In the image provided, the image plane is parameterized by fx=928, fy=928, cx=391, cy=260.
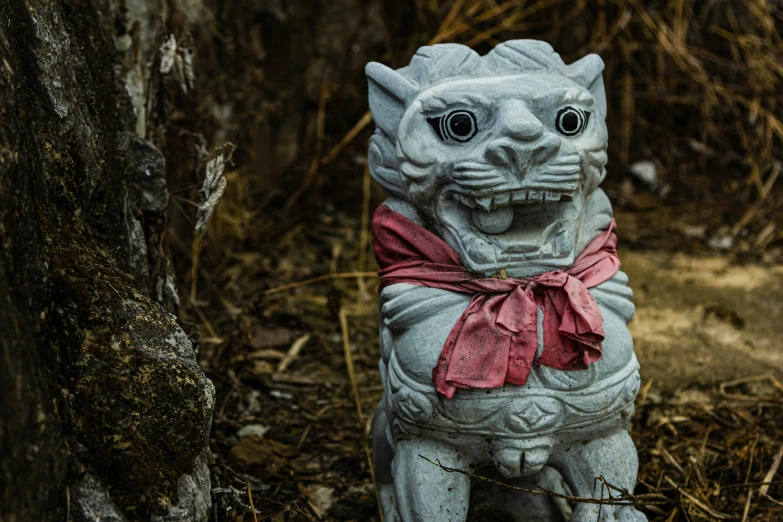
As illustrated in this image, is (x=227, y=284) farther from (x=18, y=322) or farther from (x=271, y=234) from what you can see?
(x=18, y=322)

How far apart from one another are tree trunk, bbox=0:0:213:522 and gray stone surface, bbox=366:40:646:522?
1.49ft

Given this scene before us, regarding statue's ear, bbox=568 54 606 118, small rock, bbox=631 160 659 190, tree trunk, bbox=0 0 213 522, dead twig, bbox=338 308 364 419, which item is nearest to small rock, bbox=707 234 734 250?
small rock, bbox=631 160 659 190

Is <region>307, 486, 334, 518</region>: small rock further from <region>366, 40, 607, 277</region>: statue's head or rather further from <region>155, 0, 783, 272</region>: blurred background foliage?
<region>155, 0, 783, 272</region>: blurred background foliage

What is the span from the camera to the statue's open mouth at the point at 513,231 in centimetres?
198

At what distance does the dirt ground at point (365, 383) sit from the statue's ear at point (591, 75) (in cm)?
101

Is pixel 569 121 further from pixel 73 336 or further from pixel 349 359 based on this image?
pixel 349 359

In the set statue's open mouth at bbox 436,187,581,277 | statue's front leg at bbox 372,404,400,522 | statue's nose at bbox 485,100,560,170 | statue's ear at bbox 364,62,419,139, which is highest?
statue's ear at bbox 364,62,419,139

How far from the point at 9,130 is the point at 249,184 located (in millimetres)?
3062

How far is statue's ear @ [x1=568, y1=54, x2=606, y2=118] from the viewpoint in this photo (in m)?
2.13

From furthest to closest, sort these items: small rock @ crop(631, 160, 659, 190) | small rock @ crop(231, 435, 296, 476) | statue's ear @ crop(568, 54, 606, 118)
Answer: small rock @ crop(631, 160, 659, 190) → small rock @ crop(231, 435, 296, 476) → statue's ear @ crop(568, 54, 606, 118)

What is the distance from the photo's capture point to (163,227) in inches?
99.6

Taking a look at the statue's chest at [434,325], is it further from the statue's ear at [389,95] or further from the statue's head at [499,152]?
the statue's ear at [389,95]

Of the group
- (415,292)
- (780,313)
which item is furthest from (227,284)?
(780,313)

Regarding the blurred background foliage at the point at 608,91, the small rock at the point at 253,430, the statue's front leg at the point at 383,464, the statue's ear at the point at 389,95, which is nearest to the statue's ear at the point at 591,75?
the statue's ear at the point at 389,95
